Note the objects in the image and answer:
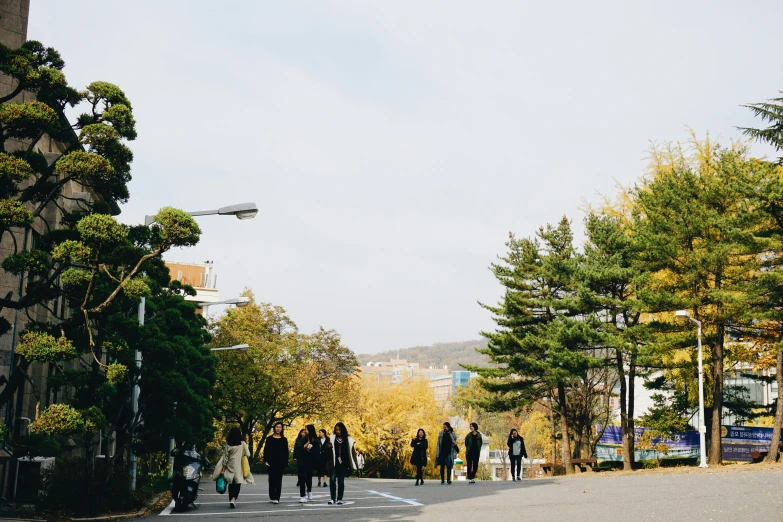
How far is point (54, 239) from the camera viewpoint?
15.3m

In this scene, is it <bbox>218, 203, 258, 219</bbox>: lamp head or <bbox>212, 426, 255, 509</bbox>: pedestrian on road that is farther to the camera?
<bbox>212, 426, 255, 509</bbox>: pedestrian on road

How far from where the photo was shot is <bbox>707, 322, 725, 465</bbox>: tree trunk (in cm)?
3372

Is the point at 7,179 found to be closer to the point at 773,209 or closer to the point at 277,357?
the point at 773,209

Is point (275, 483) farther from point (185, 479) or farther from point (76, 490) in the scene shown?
point (76, 490)

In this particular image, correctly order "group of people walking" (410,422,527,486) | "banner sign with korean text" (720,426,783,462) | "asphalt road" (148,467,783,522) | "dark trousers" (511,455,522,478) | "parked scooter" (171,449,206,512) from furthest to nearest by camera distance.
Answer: "banner sign with korean text" (720,426,783,462) → "dark trousers" (511,455,522,478) → "group of people walking" (410,422,527,486) → "parked scooter" (171,449,206,512) → "asphalt road" (148,467,783,522)

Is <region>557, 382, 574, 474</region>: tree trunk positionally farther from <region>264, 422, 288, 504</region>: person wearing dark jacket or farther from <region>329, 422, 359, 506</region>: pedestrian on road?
<region>264, 422, 288, 504</region>: person wearing dark jacket

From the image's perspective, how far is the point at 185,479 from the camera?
56.3 ft

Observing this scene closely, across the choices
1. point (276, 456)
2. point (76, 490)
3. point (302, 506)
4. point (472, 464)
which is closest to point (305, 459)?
point (276, 456)

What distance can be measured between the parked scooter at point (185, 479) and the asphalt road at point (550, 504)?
359 mm

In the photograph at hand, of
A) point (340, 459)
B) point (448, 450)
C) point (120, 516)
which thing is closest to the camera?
point (120, 516)

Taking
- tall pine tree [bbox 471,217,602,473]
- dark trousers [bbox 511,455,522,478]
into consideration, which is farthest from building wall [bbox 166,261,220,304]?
dark trousers [bbox 511,455,522,478]

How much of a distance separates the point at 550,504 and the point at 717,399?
830 inches

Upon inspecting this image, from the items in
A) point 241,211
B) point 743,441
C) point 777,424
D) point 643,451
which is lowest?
point 643,451

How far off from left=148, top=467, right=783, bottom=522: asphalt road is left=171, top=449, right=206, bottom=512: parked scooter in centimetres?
36
